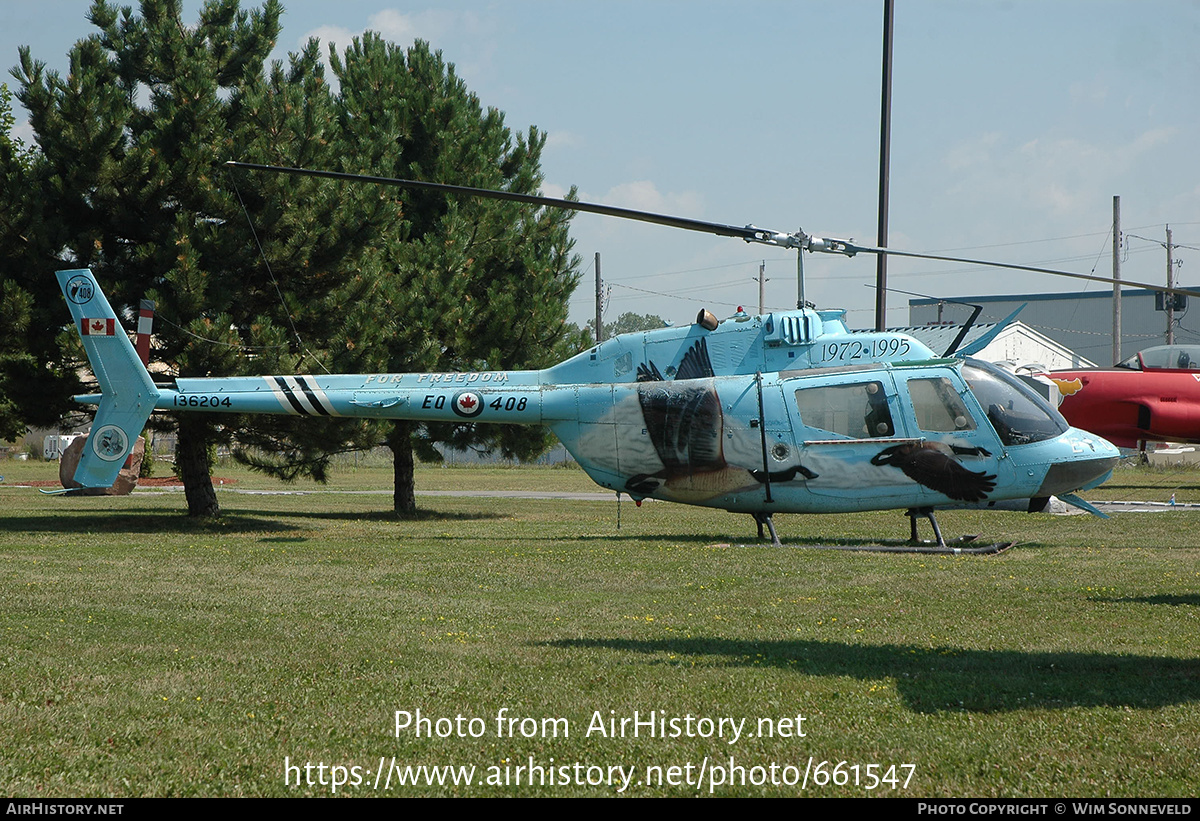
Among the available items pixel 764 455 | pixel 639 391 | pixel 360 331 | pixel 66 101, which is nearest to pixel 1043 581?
pixel 764 455

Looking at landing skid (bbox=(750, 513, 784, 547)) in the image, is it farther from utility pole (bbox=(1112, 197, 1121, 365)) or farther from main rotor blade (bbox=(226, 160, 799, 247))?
utility pole (bbox=(1112, 197, 1121, 365))

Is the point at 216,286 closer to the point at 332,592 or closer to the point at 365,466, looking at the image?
the point at 332,592

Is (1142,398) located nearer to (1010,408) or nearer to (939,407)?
(1010,408)

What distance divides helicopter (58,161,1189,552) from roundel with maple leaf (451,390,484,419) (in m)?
0.02

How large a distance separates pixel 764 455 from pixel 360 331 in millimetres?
8471

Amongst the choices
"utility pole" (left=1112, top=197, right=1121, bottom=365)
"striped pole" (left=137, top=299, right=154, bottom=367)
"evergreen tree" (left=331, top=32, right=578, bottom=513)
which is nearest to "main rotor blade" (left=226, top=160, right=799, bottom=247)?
"striped pole" (left=137, top=299, right=154, bottom=367)

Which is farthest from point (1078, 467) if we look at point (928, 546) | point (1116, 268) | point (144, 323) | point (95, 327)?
point (1116, 268)

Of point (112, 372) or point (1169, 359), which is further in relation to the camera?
point (1169, 359)

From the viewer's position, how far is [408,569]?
12.7m

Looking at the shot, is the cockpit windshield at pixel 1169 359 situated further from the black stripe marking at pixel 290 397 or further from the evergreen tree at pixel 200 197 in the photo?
the black stripe marking at pixel 290 397

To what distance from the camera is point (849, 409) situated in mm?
14398

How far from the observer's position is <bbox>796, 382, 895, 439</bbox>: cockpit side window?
14281 mm

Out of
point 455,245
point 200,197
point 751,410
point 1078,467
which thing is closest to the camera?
point 1078,467

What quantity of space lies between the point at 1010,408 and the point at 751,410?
3.41 meters
